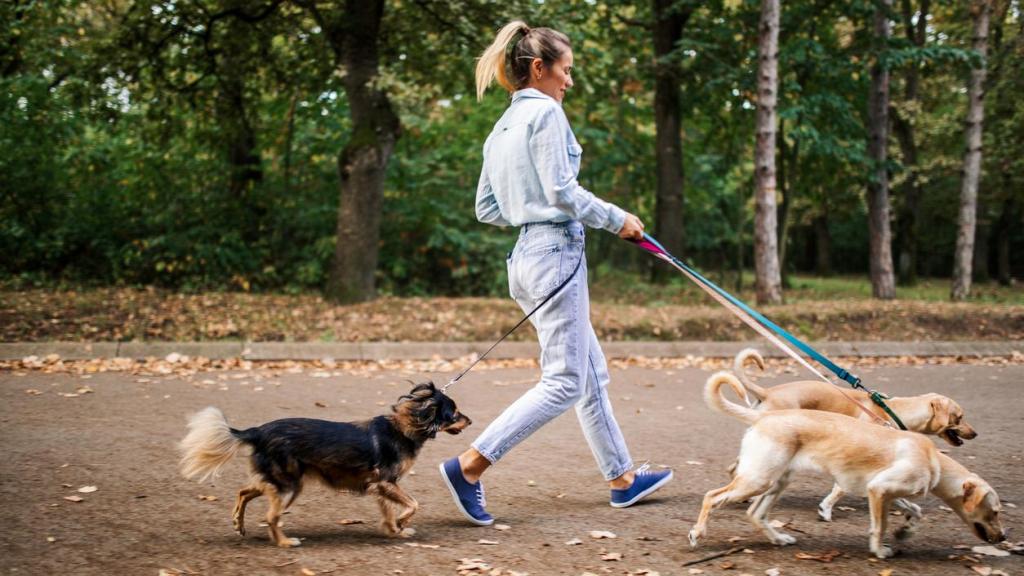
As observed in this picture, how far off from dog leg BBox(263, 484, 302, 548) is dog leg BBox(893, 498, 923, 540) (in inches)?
119

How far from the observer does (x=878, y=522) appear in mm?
4086

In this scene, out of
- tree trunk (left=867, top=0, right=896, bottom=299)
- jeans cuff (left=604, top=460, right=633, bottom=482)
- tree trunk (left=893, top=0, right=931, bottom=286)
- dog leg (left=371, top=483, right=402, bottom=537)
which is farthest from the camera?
tree trunk (left=893, top=0, right=931, bottom=286)

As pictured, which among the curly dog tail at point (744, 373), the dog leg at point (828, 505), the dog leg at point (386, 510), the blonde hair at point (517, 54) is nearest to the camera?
Result: the dog leg at point (386, 510)

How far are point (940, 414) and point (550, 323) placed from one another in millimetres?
2349

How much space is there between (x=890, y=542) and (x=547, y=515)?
1774mm

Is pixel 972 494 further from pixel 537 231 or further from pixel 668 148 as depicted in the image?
pixel 668 148

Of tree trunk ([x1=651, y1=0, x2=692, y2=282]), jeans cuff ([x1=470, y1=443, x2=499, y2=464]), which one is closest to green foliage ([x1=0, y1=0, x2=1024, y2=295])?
tree trunk ([x1=651, y1=0, x2=692, y2=282])

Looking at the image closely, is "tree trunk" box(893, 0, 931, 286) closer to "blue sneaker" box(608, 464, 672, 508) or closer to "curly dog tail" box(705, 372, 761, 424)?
"blue sneaker" box(608, 464, 672, 508)

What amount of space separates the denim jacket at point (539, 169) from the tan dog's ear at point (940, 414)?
2208 millimetres

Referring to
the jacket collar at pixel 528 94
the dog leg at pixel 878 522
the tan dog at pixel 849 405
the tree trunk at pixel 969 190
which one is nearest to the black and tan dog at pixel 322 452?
the jacket collar at pixel 528 94

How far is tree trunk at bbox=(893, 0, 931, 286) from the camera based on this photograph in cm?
2300

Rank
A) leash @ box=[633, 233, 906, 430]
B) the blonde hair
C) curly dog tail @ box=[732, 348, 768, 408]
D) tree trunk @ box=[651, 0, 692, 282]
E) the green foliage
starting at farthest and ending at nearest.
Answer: tree trunk @ box=[651, 0, 692, 282]
the green foliage
curly dog tail @ box=[732, 348, 768, 408]
leash @ box=[633, 233, 906, 430]
the blonde hair

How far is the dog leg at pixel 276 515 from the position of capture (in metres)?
4.07

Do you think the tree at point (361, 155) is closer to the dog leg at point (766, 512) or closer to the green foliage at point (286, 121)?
the green foliage at point (286, 121)
